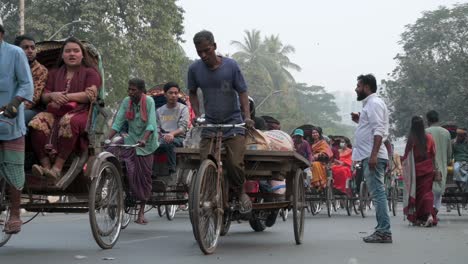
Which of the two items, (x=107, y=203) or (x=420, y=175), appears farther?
(x=420, y=175)

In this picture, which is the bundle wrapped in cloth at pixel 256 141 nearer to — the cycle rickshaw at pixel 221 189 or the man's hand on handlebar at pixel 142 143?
the cycle rickshaw at pixel 221 189

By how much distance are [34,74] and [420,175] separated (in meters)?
8.35

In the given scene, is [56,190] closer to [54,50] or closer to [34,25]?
[54,50]

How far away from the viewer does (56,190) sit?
910cm

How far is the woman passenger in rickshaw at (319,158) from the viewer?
20.4 meters

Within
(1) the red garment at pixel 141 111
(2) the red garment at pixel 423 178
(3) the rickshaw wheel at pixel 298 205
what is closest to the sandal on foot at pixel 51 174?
(3) the rickshaw wheel at pixel 298 205

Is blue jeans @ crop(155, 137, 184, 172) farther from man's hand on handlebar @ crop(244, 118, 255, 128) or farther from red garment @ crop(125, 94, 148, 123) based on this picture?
man's hand on handlebar @ crop(244, 118, 255, 128)

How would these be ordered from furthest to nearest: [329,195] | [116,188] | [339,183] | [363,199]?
[339,183] → [329,195] → [363,199] → [116,188]

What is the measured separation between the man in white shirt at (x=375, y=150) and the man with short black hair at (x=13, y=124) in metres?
4.34

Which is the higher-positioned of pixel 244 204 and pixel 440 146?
pixel 440 146

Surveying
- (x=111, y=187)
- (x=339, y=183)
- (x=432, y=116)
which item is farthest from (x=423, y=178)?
(x=111, y=187)

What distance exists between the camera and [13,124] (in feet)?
28.3

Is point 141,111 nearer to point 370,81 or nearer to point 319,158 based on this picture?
point 370,81

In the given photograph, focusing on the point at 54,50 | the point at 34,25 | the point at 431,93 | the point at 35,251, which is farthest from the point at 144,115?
the point at 431,93
